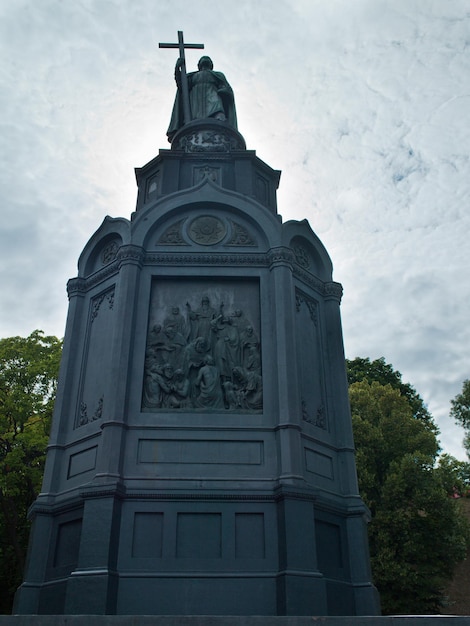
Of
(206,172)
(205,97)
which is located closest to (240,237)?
(206,172)

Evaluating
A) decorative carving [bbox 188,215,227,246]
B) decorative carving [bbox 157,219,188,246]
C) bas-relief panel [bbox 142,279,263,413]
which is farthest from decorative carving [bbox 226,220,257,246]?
decorative carving [bbox 157,219,188,246]

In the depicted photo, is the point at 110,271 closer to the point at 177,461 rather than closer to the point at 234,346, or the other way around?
the point at 234,346

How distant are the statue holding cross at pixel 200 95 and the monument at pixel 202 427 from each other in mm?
2796

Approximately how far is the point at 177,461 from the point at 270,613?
3293mm

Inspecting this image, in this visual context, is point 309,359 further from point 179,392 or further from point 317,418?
point 179,392

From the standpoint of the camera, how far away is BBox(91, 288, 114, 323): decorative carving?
14.8 meters

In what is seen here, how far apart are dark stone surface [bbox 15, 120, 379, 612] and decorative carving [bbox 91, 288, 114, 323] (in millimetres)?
45

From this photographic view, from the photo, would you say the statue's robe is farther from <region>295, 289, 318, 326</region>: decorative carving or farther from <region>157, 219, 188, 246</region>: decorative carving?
<region>295, 289, 318, 326</region>: decorative carving

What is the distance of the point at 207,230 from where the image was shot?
15367 millimetres

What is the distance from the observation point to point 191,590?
36.2 ft

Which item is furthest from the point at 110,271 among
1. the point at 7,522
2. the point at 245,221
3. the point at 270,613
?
the point at 7,522

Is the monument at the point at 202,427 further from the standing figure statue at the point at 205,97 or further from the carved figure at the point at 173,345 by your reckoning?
the standing figure statue at the point at 205,97

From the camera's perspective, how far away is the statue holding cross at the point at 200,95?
19.2 meters

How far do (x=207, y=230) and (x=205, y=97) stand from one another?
6.34 m
